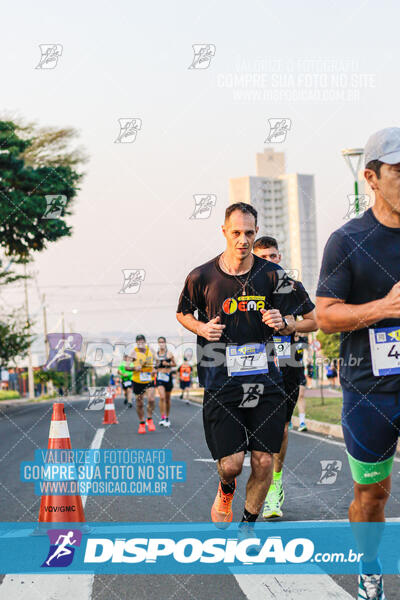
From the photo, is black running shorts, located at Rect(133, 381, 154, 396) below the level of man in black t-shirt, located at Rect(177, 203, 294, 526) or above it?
below

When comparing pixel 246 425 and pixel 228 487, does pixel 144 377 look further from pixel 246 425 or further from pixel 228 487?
pixel 246 425

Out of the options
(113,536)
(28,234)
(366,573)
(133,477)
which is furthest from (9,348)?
(366,573)

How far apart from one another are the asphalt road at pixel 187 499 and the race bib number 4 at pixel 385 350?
1.32 meters

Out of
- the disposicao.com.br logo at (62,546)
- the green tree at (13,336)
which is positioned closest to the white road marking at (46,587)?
the disposicao.com.br logo at (62,546)

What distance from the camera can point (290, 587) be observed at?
14.2ft

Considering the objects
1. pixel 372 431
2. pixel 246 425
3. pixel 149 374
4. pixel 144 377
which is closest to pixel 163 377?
pixel 149 374

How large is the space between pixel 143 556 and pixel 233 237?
7.11ft

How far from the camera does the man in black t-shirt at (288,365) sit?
20.1 ft

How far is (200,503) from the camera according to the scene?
700 centimetres

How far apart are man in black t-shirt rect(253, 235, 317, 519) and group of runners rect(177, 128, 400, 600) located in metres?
0.01

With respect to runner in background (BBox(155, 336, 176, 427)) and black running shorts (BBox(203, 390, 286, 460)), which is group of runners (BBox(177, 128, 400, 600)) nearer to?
black running shorts (BBox(203, 390, 286, 460))

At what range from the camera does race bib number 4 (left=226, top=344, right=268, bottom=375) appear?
526 cm

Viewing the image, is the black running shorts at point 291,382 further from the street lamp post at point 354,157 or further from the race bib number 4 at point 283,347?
the street lamp post at point 354,157

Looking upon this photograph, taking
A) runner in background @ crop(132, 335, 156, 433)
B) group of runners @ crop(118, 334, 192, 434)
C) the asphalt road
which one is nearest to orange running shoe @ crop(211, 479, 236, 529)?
the asphalt road
